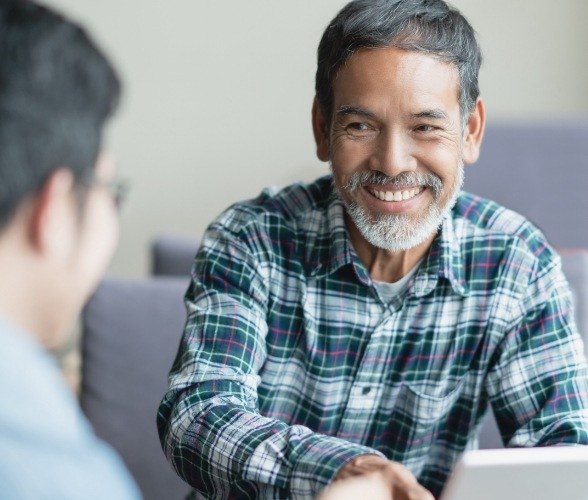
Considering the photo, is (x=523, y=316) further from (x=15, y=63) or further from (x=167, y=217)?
(x=167, y=217)

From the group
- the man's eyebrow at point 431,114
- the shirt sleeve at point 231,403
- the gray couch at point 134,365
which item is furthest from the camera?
the gray couch at point 134,365

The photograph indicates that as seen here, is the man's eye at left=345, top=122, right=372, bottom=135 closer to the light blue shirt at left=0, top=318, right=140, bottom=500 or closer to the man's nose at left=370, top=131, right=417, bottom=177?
the man's nose at left=370, top=131, right=417, bottom=177

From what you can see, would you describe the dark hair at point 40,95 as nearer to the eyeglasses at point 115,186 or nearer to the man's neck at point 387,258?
the eyeglasses at point 115,186

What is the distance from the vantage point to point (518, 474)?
1.05 m

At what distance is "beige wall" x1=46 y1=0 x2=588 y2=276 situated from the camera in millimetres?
3102

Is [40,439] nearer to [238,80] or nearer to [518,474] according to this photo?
[518,474]

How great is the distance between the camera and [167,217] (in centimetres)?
330

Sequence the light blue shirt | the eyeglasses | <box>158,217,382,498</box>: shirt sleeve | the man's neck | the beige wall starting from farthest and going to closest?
the beige wall
the man's neck
<box>158,217,382,498</box>: shirt sleeve
the eyeglasses
the light blue shirt

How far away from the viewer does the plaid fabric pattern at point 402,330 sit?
1549 millimetres

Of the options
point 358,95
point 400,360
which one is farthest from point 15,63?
point 400,360

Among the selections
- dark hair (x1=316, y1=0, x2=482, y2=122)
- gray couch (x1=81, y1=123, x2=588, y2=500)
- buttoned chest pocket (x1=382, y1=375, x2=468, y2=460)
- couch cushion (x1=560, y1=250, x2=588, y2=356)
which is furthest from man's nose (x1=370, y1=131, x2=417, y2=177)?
gray couch (x1=81, y1=123, x2=588, y2=500)

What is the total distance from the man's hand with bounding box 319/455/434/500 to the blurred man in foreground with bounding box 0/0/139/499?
0.29 meters

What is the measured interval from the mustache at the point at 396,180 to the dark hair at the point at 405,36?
12 centimetres

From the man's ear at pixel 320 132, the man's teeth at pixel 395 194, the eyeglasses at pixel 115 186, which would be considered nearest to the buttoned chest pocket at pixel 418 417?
the man's teeth at pixel 395 194
